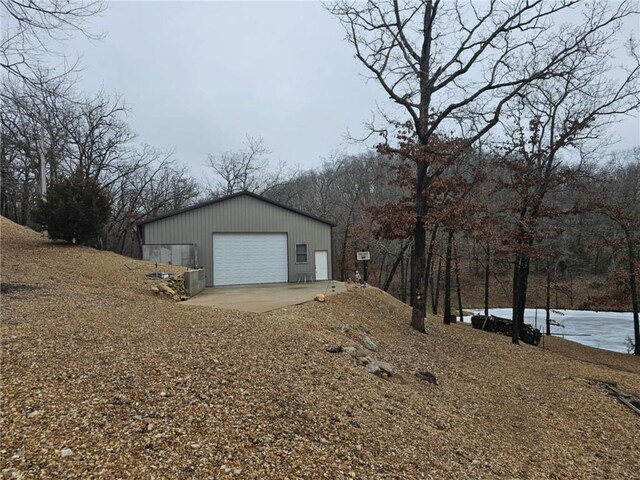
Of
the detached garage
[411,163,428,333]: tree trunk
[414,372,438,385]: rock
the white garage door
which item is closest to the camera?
[414,372,438,385]: rock

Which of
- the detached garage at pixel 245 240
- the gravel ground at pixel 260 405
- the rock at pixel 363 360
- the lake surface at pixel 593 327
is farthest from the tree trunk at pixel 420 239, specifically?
the lake surface at pixel 593 327

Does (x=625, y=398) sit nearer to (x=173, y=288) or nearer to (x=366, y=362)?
(x=366, y=362)

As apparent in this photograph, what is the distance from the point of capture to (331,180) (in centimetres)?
3109

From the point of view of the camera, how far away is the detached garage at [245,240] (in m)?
15.7

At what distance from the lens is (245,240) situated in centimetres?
1700

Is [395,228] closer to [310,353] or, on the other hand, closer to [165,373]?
[310,353]

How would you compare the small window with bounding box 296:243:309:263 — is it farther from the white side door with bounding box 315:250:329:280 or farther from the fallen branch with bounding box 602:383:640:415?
the fallen branch with bounding box 602:383:640:415

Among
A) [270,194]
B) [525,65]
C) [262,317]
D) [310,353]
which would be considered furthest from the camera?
[270,194]

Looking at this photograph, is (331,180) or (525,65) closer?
(525,65)

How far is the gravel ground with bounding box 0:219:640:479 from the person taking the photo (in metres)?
2.92

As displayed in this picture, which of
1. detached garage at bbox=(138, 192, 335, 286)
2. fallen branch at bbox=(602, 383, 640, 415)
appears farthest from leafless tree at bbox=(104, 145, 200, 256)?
fallen branch at bbox=(602, 383, 640, 415)

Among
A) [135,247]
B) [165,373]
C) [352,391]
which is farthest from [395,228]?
[135,247]

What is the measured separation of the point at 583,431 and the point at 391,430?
11.0 feet

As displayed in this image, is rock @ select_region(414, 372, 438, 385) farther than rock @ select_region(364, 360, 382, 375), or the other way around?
rock @ select_region(414, 372, 438, 385)
